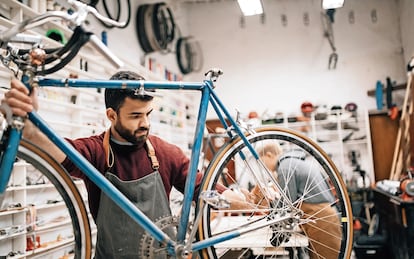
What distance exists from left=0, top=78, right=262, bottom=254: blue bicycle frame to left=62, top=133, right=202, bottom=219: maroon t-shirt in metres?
0.11

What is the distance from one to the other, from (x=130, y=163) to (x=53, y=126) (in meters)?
1.37

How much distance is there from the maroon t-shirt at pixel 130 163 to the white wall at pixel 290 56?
4.03m

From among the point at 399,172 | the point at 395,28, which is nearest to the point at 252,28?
the point at 395,28

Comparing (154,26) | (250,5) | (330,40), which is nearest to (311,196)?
(250,5)

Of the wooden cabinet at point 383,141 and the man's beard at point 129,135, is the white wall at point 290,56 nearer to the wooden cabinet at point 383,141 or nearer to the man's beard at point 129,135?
the wooden cabinet at point 383,141

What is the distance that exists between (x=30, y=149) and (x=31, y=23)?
377 millimetres

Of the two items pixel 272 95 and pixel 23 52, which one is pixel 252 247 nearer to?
pixel 23 52

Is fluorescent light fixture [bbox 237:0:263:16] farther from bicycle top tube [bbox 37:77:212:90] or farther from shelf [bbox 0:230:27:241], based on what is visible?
shelf [bbox 0:230:27:241]

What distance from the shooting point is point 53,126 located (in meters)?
2.49

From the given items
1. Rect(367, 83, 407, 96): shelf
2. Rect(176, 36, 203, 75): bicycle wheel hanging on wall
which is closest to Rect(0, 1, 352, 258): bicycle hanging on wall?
Rect(367, 83, 407, 96): shelf

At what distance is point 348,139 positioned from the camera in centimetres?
534

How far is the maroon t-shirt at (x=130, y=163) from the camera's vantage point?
133cm

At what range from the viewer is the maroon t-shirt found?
1331 mm

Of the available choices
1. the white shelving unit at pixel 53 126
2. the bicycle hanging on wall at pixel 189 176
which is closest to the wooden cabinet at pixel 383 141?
the white shelving unit at pixel 53 126
